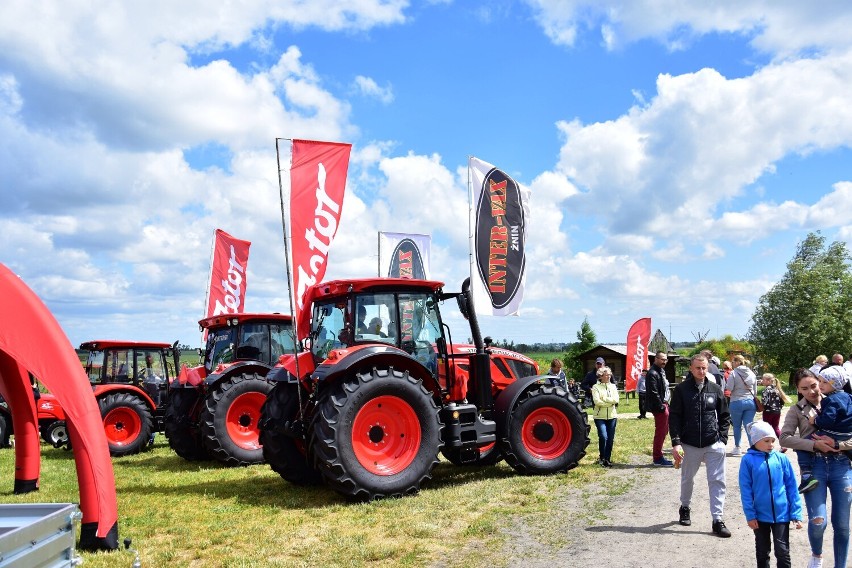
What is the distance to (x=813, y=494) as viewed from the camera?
15.6 feet

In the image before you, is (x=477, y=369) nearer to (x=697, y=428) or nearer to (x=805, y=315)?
(x=697, y=428)

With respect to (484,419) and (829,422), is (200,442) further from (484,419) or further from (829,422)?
(829,422)

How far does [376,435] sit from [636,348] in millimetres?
13330

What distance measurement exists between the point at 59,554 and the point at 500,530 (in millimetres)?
3751

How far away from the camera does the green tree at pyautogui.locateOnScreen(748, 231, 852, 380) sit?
35.8m

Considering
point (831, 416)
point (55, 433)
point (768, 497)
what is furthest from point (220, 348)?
point (831, 416)

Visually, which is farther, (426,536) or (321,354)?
(321,354)

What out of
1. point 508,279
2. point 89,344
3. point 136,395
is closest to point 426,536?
point 508,279

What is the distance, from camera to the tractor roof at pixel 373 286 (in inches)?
301

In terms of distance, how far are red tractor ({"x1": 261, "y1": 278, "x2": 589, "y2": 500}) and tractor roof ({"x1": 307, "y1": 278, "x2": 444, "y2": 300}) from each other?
0.05 feet

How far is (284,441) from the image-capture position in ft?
26.4

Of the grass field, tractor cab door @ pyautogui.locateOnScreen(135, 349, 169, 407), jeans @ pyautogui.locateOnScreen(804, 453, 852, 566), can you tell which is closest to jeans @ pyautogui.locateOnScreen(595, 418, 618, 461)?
the grass field

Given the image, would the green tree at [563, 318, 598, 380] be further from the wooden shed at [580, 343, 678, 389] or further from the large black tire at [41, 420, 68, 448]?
the large black tire at [41, 420, 68, 448]

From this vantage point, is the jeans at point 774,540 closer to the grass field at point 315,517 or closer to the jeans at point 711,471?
the jeans at point 711,471
